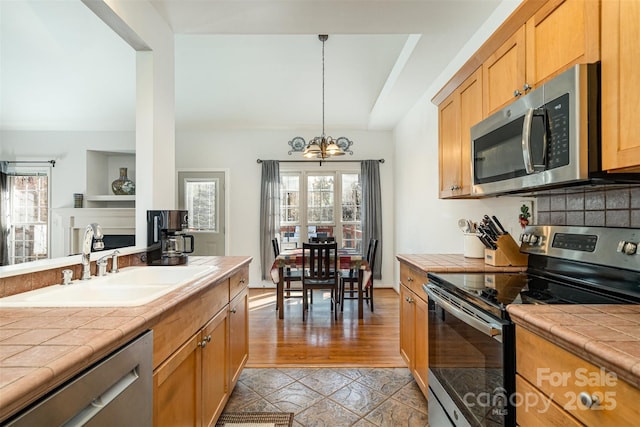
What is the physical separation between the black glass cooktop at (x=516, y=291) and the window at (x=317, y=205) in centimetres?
384

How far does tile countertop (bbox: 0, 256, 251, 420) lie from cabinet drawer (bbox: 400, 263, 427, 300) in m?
1.39

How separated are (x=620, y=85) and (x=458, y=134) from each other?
1.21 meters

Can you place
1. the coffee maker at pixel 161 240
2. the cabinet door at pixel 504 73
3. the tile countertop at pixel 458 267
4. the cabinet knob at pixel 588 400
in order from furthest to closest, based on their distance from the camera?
the coffee maker at pixel 161 240
the tile countertop at pixel 458 267
the cabinet door at pixel 504 73
the cabinet knob at pixel 588 400

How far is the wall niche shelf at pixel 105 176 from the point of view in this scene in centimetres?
492

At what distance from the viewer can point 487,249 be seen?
2.00 m

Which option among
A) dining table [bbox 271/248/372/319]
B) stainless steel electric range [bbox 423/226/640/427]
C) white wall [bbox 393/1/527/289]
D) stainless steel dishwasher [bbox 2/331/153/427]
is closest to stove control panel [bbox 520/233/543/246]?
stainless steel electric range [bbox 423/226/640/427]

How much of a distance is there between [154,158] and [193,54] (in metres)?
2.08

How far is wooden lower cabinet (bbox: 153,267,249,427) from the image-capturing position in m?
1.14

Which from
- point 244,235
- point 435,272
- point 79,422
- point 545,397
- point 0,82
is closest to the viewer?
point 79,422

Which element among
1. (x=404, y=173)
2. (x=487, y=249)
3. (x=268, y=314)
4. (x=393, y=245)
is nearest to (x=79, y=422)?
(x=487, y=249)

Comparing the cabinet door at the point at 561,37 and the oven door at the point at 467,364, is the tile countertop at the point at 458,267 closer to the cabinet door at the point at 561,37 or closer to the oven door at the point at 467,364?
the oven door at the point at 467,364

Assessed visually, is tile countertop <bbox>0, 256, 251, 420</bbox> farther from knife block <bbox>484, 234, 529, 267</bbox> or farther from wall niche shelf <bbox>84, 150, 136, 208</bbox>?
wall niche shelf <bbox>84, 150, 136, 208</bbox>

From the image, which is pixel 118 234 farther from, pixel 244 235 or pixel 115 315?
pixel 115 315

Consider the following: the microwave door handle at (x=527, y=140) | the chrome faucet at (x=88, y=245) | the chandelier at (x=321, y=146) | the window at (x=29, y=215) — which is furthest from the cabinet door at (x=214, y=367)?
the window at (x=29, y=215)
